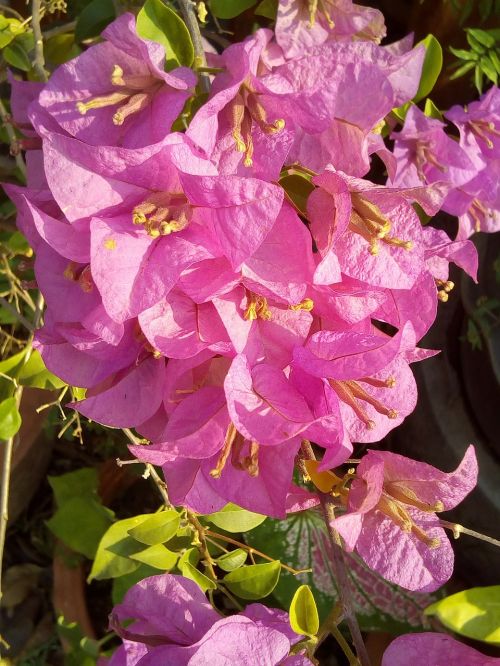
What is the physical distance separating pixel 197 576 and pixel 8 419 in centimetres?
20

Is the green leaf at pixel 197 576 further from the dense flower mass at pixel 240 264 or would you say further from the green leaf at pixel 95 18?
the green leaf at pixel 95 18

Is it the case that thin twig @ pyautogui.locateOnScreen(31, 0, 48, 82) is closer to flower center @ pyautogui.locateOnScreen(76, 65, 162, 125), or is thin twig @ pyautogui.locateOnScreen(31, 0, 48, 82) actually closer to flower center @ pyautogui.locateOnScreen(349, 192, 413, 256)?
flower center @ pyautogui.locateOnScreen(76, 65, 162, 125)

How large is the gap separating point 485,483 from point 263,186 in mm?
883

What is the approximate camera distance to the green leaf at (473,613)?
0.38m

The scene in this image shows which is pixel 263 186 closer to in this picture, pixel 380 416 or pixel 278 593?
pixel 380 416

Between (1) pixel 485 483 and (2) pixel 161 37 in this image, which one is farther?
(1) pixel 485 483

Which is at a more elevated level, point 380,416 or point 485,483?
point 380,416

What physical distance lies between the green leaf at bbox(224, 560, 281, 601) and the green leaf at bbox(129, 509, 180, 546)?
0.07m

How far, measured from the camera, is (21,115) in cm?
41

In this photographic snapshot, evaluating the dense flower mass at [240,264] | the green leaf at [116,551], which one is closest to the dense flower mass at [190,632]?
the dense flower mass at [240,264]

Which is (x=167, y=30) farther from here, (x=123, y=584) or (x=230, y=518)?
(x=123, y=584)

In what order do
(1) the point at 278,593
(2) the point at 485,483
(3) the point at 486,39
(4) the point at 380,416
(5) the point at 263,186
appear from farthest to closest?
(2) the point at 485,483
(1) the point at 278,593
(3) the point at 486,39
(4) the point at 380,416
(5) the point at 263,186

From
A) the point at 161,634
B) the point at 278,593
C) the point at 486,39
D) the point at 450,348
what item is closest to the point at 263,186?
the point at 161,634

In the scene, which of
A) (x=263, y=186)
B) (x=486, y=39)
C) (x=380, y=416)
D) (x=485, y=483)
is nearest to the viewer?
(x=263, y=186)
